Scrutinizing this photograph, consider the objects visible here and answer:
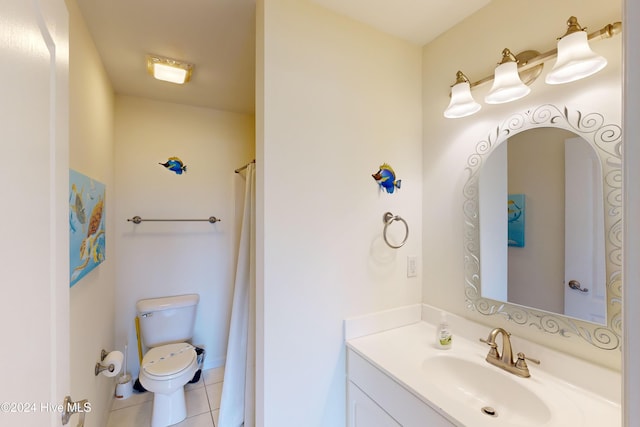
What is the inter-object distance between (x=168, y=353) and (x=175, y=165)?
1556 mm

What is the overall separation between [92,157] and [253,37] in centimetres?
117

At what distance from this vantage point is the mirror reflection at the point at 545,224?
1021 millimetres

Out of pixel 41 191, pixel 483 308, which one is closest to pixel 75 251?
pixel 41 191

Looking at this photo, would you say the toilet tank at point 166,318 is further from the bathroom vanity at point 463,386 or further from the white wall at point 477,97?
the white wall at point 477,97

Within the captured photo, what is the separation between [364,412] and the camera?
4.14 ft

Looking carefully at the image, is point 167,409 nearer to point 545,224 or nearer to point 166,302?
point 166,302

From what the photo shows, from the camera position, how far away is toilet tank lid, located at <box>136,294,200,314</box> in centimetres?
220

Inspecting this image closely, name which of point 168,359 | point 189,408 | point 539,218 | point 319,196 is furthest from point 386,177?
point 189,408

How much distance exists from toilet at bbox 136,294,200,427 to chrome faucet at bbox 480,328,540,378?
1.92 m

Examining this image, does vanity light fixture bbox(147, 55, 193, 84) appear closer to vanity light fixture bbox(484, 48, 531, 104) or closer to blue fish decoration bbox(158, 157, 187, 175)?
blue fish decoration bbox(158, 157, 187, 175)

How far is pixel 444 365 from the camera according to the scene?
126 cm

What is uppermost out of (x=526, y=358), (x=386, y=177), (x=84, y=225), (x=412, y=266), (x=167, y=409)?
→ (x=386, y=177)

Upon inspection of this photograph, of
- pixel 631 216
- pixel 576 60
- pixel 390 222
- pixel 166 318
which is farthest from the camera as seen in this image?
pixel 166 318

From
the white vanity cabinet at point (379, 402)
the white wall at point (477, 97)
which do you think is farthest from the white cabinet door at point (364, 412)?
the white wall at point (477, 97)
